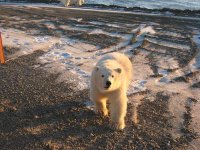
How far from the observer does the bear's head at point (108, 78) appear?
6275mm

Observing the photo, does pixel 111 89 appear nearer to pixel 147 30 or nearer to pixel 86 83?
pixel 86 83

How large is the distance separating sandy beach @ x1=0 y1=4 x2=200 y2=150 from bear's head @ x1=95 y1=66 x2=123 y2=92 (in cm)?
87

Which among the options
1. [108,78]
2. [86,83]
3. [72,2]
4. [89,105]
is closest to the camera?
[108,78]

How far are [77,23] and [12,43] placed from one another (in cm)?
451

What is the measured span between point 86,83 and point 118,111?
2.44 meters

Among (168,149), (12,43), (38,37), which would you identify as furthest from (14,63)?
(168,149)

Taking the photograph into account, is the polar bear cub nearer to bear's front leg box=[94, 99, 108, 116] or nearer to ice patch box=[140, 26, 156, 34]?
bear's front leg box=[94, 99, 108, 116]

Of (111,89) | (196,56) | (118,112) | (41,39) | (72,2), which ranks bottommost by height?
(196,56)

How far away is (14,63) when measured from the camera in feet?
34.2

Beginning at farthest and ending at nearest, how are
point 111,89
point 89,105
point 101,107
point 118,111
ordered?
point 89,105 < point 101,107 < point 118,111 < point 111,89

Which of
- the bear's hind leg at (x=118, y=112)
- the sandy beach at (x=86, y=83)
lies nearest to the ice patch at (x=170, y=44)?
the sandy beach at (x=86, y=83)

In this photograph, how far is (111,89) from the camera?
651cm

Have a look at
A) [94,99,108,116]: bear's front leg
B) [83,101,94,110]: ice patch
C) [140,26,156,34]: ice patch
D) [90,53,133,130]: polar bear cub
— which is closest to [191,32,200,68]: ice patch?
[140,26,156,34]: ice patch

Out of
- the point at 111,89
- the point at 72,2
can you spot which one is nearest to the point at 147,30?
the point at 72,2
